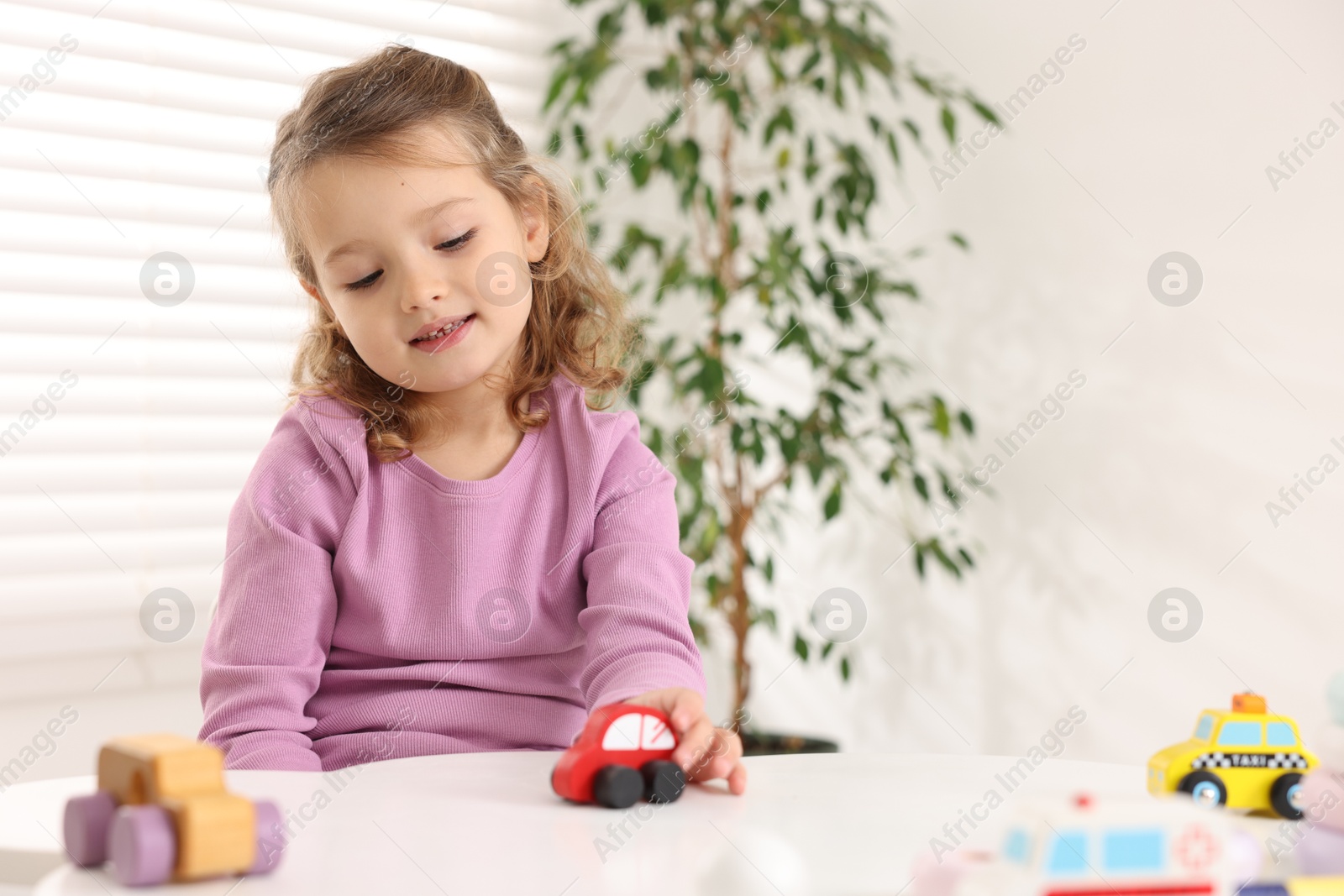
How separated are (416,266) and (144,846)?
0.61 m

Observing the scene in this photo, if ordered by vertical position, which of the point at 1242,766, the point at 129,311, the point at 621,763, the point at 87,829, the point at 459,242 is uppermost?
the point at 1242,766

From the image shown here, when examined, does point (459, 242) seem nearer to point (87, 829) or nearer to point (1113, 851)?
point (87, 829)

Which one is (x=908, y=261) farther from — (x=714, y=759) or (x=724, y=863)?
(x=724, y=863)

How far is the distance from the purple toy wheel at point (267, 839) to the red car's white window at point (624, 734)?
0.22m

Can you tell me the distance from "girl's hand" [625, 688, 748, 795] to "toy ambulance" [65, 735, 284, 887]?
0.93 feet

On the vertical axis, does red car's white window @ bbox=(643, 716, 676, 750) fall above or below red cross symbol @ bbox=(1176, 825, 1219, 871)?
below

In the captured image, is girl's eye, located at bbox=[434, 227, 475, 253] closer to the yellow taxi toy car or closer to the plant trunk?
the yellow taxi toy car

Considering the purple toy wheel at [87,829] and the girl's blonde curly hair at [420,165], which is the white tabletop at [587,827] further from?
the girl's blonde curly hair at [420,165]

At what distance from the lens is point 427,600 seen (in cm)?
104

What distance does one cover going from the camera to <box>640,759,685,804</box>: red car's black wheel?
71cm

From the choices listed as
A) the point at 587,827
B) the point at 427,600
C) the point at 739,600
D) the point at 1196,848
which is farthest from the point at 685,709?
the point at 739,600

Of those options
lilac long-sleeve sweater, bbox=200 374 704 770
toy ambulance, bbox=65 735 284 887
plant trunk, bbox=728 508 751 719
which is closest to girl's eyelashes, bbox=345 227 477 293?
lilac long-sleeve sweater, bbox=200 374 704 770

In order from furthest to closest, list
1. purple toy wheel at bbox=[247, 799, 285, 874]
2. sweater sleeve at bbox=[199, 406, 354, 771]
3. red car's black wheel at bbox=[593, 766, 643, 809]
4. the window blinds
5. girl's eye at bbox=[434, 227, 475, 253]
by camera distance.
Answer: the window blinds < girl's eye at bbox=[434, 227, 475, 253] < sweater sleeve at bbox=[199, 406, 354, 771] < red car's black wheel at bbox=[593, 766, 643, 809] < purple toy wheel at bbox=[247, 799, 285, 874]

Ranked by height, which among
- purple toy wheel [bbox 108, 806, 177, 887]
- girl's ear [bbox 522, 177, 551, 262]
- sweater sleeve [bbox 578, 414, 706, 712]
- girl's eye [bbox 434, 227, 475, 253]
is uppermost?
girl's ear [bbox 522, 177, 551, 262]
